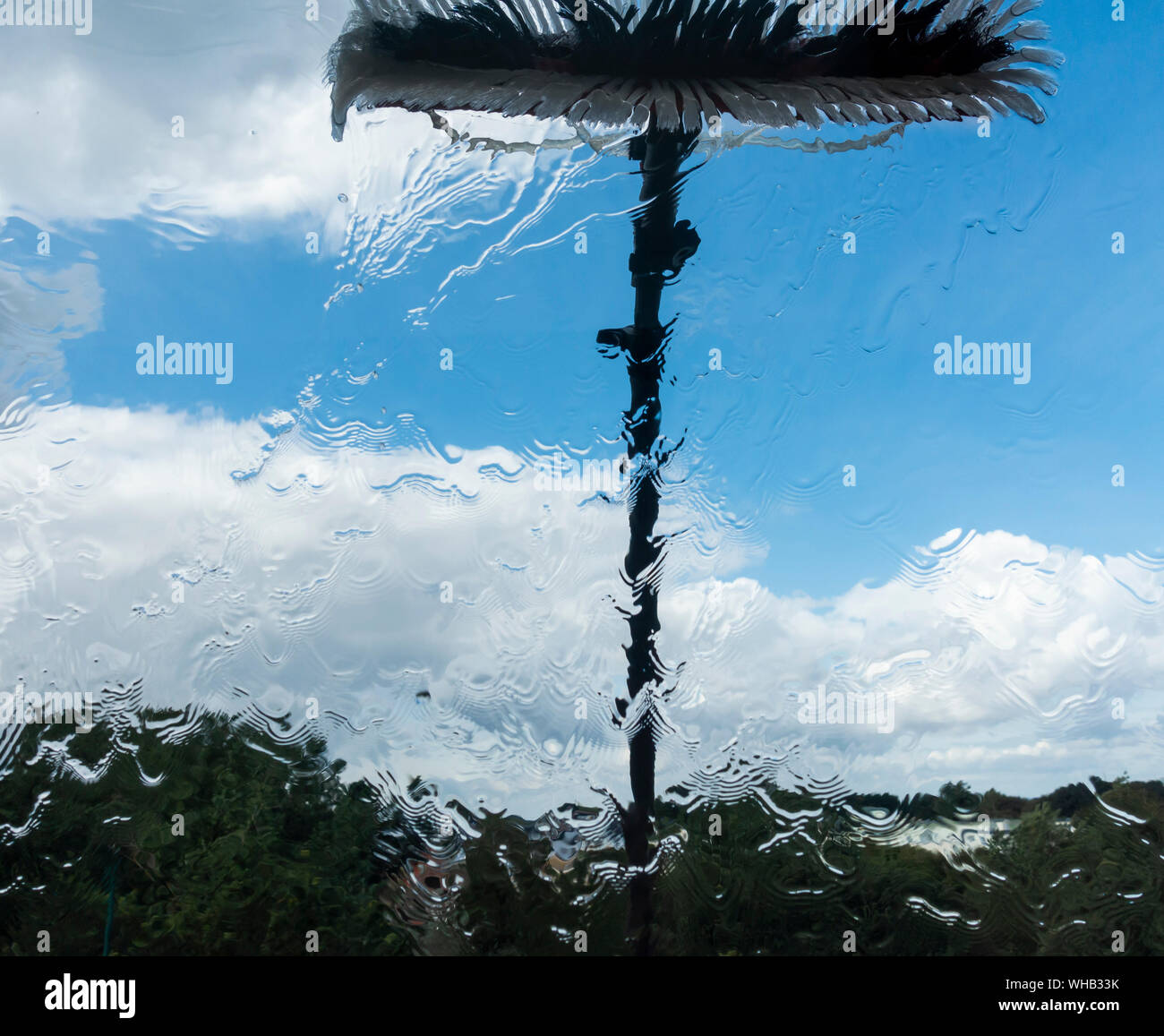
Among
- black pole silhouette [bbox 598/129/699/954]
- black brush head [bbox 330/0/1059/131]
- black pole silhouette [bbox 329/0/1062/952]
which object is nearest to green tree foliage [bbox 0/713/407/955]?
black pole silhouette [bbox 598/129/699/954]

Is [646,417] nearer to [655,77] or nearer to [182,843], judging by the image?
[655,77]

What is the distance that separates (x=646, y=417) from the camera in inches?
69.6

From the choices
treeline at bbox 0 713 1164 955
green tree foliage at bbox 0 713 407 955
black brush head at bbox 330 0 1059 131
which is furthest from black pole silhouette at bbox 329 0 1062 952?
green tree foliage at bbox 0 713 407 955

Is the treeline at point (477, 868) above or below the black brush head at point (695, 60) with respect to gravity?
below

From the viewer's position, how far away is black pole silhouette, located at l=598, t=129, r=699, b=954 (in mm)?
1661

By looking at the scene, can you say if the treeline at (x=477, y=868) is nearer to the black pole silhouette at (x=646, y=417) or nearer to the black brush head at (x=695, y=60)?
the black pole silhouette at (x=646, y=417)

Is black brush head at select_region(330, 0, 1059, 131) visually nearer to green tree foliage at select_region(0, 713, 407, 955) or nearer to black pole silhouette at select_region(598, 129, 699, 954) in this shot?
black pole silhouette at select_region(598, 129, 699, 954)

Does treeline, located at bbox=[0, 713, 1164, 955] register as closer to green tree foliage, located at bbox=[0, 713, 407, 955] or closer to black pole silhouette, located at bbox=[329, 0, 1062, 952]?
green tree foliage, located at bbox=[0, 713, 407, 955]

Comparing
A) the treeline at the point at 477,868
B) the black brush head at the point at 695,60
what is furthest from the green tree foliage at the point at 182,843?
the black brush head at the point at 695,60

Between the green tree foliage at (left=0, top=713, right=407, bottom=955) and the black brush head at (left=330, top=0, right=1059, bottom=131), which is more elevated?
the black brush head at (left=330, top=0, right=1059, bottom=131)

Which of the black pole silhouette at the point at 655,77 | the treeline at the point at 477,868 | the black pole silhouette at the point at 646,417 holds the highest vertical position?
the black pole silhouette at the point at 655,77

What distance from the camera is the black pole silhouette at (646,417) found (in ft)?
5.45

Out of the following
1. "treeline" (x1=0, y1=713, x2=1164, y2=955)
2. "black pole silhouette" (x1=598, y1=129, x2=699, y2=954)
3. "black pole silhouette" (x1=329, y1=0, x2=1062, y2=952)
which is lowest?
"treeline" (x1=0, y1=713, x2=1164, y2=955)
